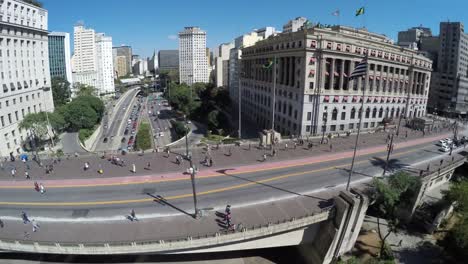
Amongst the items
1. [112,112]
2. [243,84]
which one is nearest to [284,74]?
[243,84]

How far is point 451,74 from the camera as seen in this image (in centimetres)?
12338

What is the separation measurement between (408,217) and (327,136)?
20.9m

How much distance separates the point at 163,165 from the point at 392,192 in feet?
95.7

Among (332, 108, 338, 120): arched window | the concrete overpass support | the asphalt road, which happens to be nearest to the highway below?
the concrete overpass support

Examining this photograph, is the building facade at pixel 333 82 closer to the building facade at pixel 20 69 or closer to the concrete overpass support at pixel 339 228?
the concrete overpass support at pixel 339 228

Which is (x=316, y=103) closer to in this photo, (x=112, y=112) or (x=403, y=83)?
(x=403, y=83)

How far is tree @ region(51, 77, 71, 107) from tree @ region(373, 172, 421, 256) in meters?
114

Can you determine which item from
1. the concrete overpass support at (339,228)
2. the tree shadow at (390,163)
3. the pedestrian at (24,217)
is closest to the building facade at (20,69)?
the pedestrian at (24,217)

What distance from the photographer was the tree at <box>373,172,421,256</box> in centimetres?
3228

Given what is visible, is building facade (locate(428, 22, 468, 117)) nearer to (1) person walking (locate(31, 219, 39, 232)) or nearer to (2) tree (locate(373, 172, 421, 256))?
(2) tree (locate(373, 172, 421, 256))

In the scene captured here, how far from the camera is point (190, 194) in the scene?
102 feet

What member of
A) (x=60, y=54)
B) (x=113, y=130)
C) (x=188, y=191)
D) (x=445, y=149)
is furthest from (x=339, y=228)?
(x=60, y=54)

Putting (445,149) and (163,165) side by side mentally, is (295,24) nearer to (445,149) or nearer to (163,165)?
(445,149)

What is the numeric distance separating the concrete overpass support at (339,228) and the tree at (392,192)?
4705 millimetres
